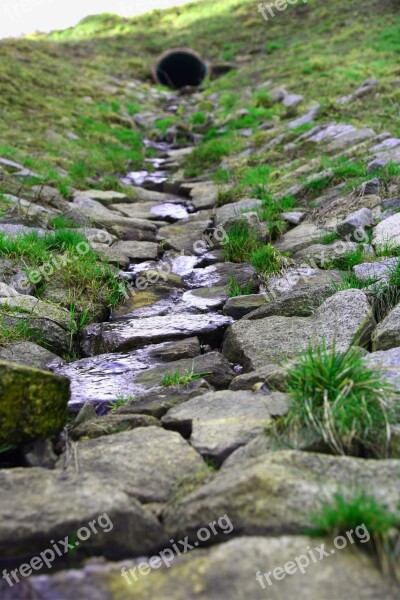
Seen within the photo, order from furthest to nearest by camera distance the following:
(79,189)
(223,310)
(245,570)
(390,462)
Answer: (79,189)
(223,310)
(390,462)
(245,570)

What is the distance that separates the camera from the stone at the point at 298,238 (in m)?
5.91

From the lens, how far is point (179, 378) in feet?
11.9

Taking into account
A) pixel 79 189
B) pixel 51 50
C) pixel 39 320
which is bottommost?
pixel 39 320

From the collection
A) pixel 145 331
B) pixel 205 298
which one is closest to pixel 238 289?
pixel 205 298

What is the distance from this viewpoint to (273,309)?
4.41 metres

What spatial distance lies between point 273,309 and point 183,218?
3.91 metres

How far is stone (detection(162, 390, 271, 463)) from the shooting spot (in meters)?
2.77

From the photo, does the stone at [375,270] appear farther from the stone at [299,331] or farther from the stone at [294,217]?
the stone at [294,217]

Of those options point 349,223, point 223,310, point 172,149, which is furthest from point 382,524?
point 172,149

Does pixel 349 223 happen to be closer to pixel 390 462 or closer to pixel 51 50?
pixel 390 462

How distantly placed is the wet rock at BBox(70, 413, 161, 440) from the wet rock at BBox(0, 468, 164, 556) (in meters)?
0.64

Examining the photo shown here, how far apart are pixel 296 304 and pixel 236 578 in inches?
109

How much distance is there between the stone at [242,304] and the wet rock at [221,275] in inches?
16.5

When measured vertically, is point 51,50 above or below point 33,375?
above
